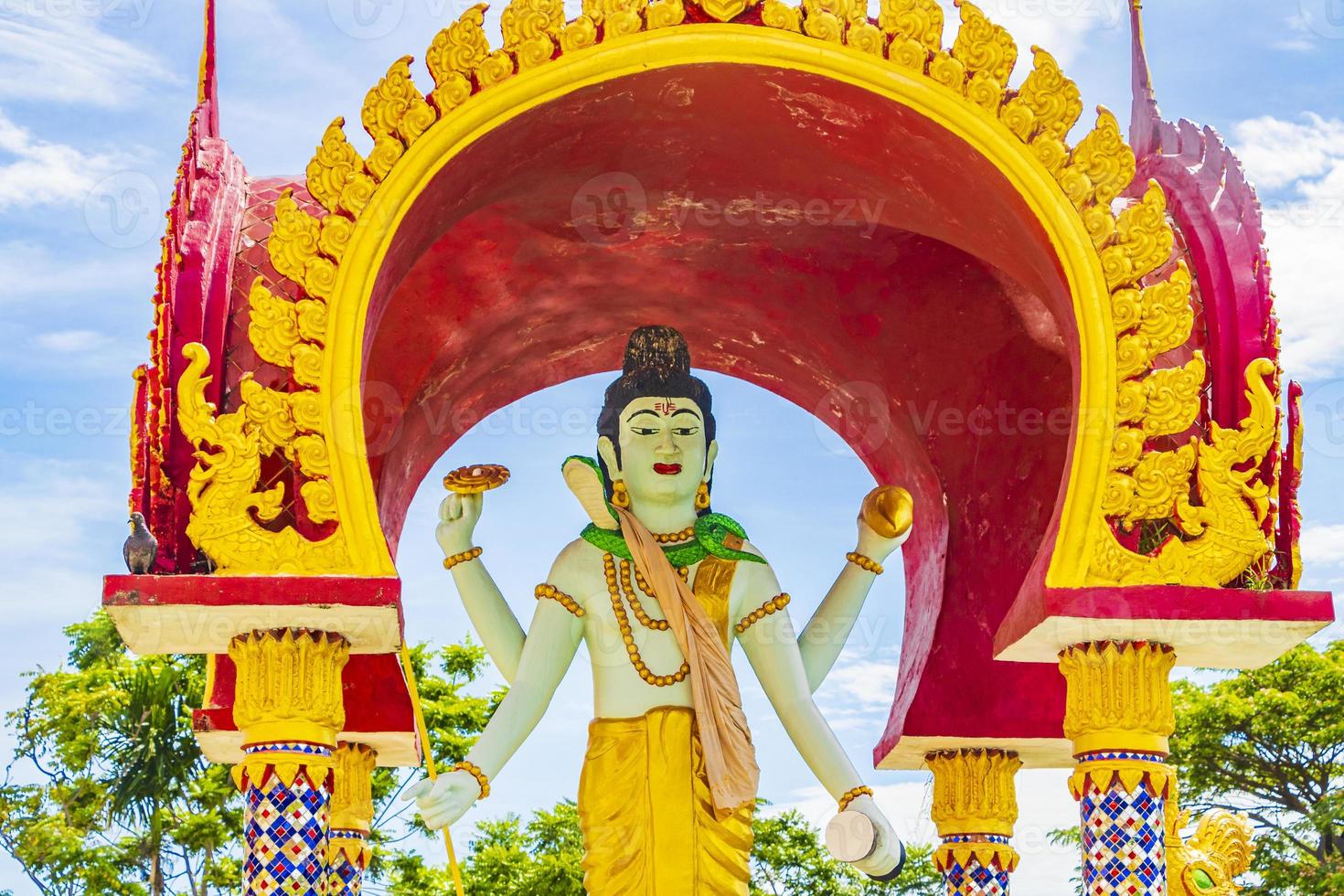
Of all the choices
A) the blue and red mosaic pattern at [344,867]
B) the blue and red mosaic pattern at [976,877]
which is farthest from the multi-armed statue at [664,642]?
the blue and red mosaic pattern at [976,877]

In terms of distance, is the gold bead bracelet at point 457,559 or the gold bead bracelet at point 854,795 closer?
the gold bead bracelet at point 854,795

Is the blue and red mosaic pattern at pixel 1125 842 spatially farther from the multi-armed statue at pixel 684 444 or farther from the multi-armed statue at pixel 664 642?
the multi-armed statue at pixel 664 642

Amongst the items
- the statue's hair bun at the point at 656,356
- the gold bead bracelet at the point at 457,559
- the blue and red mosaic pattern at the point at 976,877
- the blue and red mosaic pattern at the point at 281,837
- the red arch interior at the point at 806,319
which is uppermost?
the red arch interior at the point at 806,319

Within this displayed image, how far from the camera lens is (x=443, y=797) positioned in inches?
230

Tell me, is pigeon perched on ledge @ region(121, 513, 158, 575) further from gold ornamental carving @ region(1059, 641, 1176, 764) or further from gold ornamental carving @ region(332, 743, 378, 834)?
gold ornamental carving @ region(1059, 641, 1176, 764)

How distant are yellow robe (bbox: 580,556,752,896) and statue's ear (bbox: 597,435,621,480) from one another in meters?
1.02

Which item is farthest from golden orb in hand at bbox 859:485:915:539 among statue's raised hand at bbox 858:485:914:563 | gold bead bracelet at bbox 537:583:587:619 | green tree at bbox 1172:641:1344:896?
green tree at bbox 1172:641:1344:896

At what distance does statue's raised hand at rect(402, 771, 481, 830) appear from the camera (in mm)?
5801

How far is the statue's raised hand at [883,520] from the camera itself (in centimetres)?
684

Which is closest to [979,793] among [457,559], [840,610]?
[840,610]

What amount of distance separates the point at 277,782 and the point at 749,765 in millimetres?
1743

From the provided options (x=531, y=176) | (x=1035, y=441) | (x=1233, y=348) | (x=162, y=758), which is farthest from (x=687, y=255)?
(x=162, y=758)

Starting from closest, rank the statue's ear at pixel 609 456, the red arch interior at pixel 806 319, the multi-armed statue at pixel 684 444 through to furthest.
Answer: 1. the multi-armed statue at pixel 684 444
2. the statue's ear at pixel 609 456
3. the red arch interior at pixel 806 319

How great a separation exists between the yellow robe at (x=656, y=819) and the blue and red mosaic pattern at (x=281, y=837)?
1.01 m
